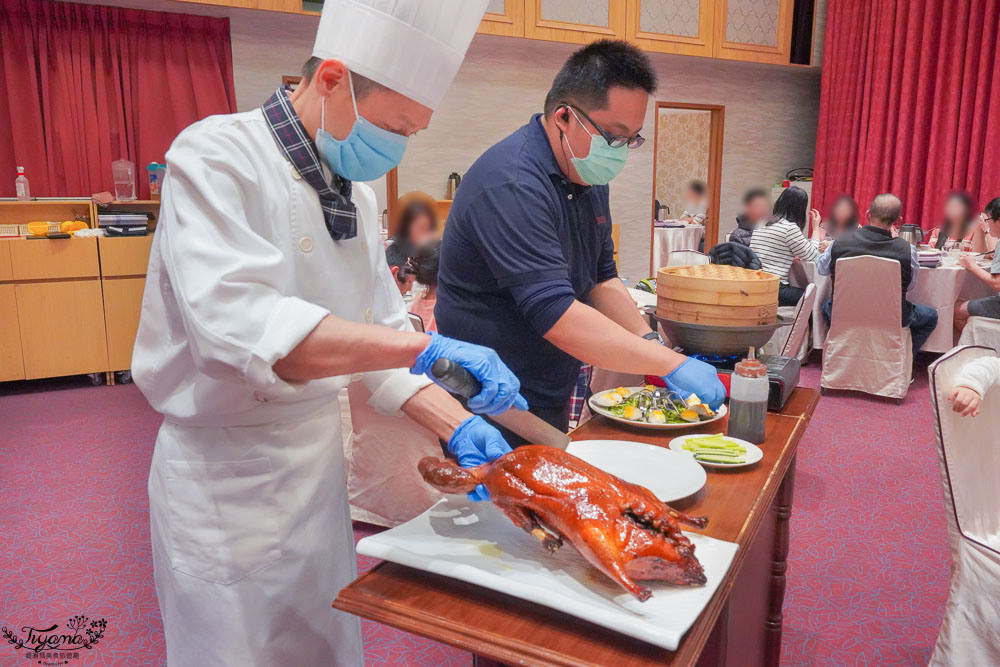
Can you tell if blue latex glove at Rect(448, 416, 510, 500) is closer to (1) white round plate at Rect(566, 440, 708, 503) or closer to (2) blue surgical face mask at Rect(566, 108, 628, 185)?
(1) white round plate at Rect(566, 440, 708, 503)

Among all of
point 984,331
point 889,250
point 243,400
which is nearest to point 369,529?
point 243,400

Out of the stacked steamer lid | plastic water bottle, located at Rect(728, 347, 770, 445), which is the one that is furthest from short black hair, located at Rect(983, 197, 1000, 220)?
plastic water bottle, located at Rect(728, 347, 770, 445)

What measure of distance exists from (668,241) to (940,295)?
3.31m

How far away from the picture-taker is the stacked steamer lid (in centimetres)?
174

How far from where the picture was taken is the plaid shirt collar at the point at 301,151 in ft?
3.71

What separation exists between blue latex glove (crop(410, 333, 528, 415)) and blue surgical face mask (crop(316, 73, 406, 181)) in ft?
0.96

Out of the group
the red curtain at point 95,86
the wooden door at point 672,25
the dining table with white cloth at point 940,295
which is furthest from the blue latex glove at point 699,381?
the wooden door at point 672,25

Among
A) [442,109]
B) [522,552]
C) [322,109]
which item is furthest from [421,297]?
[442,109]

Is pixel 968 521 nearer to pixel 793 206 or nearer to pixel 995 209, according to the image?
pixel 793 206

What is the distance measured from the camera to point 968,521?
176 cm

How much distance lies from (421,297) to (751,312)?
180 cm

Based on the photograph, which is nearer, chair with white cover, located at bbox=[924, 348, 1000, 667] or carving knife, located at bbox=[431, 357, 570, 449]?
carving knife, located at bbox=[431, 357, 570, 449]

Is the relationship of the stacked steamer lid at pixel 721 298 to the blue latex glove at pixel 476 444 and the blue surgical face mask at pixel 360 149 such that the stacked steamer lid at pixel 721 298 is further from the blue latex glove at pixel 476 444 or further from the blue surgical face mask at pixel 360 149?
the blue surgical face mask at pixel 360 149

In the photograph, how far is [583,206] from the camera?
71.9 inches
